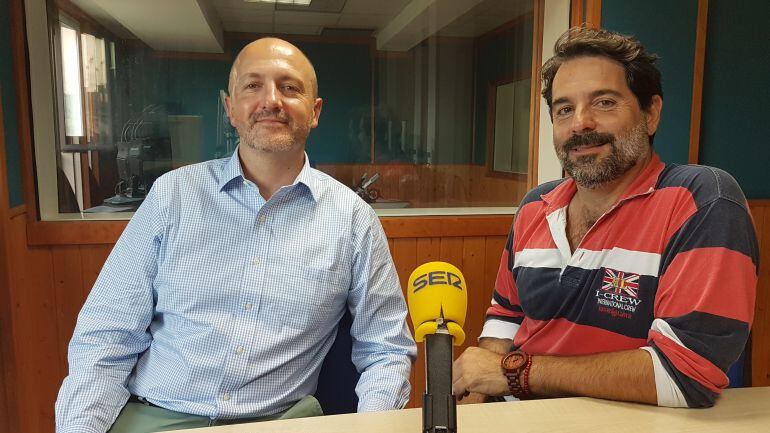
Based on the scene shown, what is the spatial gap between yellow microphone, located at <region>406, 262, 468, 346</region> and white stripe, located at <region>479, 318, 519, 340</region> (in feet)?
2.29

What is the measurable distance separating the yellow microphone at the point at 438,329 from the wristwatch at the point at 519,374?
0.42m

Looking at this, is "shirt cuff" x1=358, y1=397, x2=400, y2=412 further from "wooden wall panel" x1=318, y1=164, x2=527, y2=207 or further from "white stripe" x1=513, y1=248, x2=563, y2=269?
"wooden wall panel" x1=318, y1=164, x2=527, y2=207

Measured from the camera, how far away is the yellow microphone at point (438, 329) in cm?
72

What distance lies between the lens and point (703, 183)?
1.18 meters

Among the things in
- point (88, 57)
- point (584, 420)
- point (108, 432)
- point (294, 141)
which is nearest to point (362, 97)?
point (88, 57)

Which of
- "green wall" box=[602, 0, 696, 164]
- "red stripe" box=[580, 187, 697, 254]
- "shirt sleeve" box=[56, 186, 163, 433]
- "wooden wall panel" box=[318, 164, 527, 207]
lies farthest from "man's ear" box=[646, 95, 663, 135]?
"wooden wall panel" box=[318, 164, 527, 207]

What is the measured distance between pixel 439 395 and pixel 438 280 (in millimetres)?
199

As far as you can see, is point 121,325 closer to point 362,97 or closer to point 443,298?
point 443,298

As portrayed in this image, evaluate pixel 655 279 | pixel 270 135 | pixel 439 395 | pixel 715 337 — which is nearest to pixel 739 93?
pixel 655 279

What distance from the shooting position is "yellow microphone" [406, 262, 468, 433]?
72cm

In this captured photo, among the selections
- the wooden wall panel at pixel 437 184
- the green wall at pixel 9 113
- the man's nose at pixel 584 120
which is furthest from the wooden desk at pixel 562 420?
the wooden wall panel at pixel 437 184

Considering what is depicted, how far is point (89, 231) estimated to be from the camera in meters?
2.36

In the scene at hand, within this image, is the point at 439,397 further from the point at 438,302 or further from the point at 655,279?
the point at 655,279

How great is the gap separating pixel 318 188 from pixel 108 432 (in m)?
0.77
